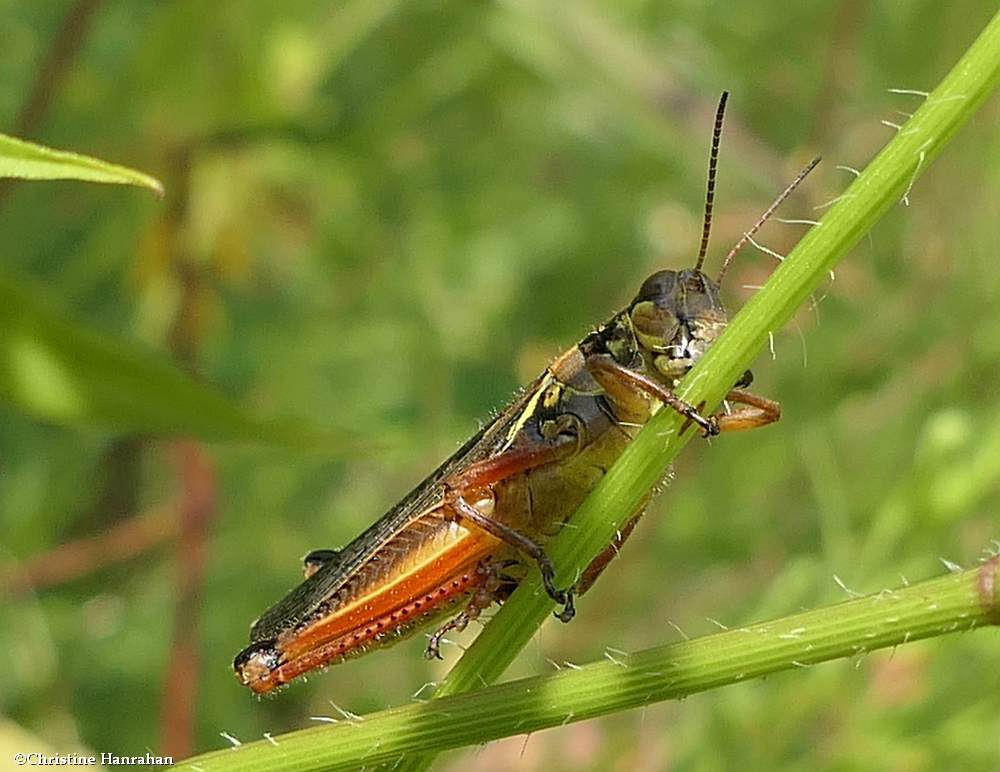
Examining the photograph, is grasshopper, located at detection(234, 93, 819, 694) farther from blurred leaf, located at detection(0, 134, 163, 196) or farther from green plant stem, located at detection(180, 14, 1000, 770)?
blurred leaf, located at detection(0, 134, 163, 196)

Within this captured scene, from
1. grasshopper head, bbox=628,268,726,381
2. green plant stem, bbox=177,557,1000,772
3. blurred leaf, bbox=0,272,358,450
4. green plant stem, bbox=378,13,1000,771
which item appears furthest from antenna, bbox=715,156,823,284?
blurred leaf, bbox=0,272,358,450

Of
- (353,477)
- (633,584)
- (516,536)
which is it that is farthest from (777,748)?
(353,477)

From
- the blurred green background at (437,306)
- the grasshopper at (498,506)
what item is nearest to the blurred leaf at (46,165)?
the grasshopper at (498,506)

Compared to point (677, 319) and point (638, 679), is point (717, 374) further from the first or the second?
point (677, 319)

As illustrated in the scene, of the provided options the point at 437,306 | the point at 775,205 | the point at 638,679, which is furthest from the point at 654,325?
the point at 437,306

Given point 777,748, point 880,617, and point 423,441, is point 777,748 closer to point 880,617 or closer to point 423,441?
point 423,441

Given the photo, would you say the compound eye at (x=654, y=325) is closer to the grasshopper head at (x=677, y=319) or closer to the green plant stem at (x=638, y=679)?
the grasshopper head at (x=677, y=319)
